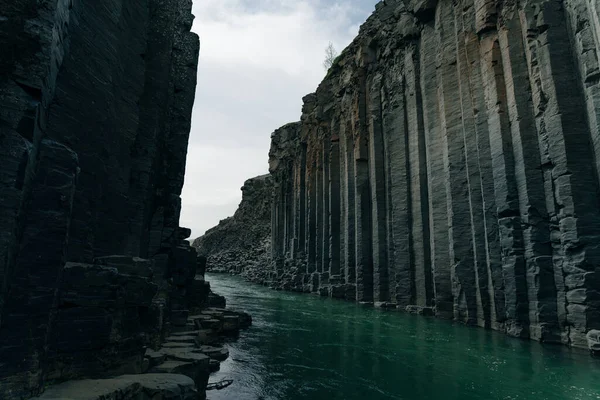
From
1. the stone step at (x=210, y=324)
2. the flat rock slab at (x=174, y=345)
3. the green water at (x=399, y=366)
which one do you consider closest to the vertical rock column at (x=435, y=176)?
the green water at (x=399, y=366)

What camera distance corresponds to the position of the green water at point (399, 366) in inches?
273

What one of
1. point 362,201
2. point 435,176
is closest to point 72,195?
point 435,176

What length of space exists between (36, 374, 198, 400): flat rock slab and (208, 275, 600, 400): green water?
73.1 inches

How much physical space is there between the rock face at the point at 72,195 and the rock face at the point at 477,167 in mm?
11223

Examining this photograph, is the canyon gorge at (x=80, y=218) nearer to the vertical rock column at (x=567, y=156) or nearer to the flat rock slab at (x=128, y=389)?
the flat rock slab at (x=128, y=389)

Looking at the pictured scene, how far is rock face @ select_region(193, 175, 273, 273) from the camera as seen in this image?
65.5 metres

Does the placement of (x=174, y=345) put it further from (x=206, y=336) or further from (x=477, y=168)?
(x=477, y=168)

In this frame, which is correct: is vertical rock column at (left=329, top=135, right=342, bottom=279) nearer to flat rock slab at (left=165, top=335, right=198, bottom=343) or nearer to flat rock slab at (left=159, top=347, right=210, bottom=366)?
flat rock slab at (left=165, top=335, right=198, bottom=343)

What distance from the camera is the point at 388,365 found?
8.82 meters

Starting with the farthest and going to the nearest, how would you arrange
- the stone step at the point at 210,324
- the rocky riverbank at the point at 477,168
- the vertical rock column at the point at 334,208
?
the vertical rock column at the point at 334,208, the stone step at the point at 210,324, the rocky riverbank at the point at 477,168

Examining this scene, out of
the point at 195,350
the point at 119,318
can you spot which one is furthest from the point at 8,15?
the point at 195,350

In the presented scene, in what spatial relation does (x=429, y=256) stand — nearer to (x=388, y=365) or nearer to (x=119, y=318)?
(x=388, y=365)

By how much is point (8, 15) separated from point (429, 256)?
1801cm

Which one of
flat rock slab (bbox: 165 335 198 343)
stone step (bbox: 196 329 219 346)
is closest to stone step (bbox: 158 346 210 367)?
flat rock slab (bbox: 165 335 198 343)
